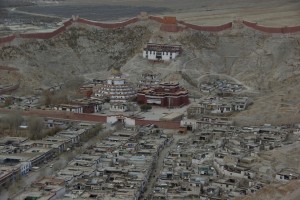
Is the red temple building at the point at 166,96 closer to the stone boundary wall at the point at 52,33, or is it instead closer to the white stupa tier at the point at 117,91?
the white stupa tier at the point at 117,91

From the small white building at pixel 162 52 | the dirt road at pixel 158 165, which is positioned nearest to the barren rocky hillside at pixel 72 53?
the small white building at pixel 162 52

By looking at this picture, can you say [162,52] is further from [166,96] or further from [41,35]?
[41,35]

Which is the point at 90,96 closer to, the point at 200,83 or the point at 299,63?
the point at 200,83

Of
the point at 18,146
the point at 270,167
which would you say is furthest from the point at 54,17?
the point at 270,167

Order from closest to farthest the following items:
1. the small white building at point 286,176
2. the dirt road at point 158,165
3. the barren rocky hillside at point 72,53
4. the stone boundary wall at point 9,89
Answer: the dirt road at point 158,165
the small white building at point 286,176
the stone boundary wall at point 9,89
the barren rocky hillside at point 72,53

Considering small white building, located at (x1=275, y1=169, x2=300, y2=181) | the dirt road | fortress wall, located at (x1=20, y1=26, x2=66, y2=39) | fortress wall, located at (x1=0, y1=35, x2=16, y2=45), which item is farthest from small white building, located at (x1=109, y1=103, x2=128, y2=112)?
small white building, located at (x1=275, y1=169, x2=300, y2=181)

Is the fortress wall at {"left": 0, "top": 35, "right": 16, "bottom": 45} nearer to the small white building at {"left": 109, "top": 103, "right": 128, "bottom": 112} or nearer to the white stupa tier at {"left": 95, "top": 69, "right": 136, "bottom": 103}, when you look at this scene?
the white stupa tier at {"left": 95, "top": 69, "right": 136, "bottom": 103}

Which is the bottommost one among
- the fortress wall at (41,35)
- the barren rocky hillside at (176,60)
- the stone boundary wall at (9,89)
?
the stone boundary wall at (9,89)
